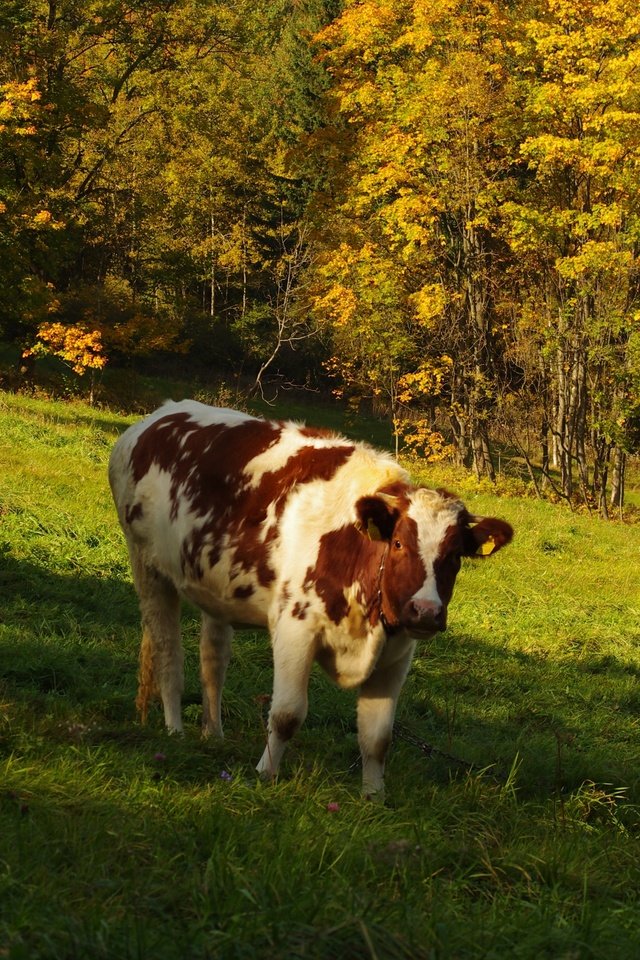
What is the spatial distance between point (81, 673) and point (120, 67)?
4081cm

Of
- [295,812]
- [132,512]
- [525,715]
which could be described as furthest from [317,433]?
[525,715]

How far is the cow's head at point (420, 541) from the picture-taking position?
4992 millimetres

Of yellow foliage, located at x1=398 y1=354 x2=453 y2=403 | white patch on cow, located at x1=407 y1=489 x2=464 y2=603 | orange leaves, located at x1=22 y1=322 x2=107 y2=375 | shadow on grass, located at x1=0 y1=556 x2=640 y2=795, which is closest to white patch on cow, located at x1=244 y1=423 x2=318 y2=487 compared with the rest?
white patch on cow, located at x1=407 y1=489 x2=464 y2=603

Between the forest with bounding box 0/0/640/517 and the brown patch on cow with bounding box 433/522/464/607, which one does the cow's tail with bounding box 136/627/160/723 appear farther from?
→ the forest with bounding box 0/0/640/517

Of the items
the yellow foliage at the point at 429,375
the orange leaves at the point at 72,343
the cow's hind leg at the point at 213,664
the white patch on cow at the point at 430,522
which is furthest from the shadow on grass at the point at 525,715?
the orange leaves at the point at 72,343

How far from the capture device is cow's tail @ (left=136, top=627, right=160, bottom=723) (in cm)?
634

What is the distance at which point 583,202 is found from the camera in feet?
90.7

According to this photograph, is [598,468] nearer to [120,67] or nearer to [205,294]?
[120,67]

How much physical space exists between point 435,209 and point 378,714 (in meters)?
25.2

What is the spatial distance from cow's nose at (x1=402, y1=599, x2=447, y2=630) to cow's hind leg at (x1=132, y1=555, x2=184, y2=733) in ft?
6.87

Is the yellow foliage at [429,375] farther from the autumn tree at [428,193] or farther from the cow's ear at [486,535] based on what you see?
the cow's ear at [486,535]

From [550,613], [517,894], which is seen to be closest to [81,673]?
[517,894]

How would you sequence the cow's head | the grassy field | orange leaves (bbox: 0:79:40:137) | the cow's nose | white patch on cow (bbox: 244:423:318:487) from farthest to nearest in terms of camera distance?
1. orange leaves (bbox: 0:79:40:137)
2. white patch on cow (bbox: 244:423:318:487)
3. the cow's head
4. the cow's nose
5. the grassy field

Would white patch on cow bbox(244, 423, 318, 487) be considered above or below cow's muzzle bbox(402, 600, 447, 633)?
above
